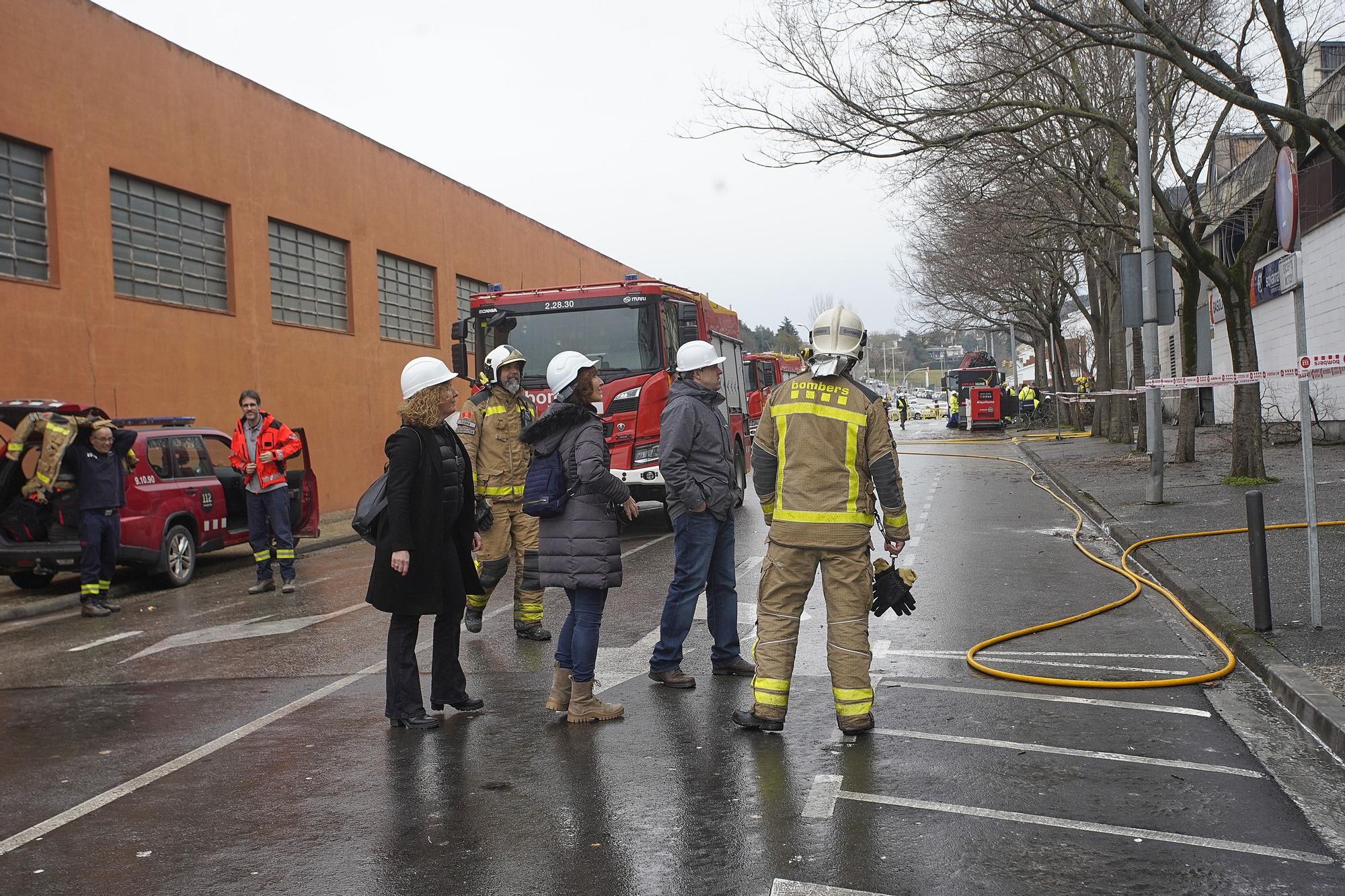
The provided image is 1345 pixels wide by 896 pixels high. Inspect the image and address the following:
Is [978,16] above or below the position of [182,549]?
above

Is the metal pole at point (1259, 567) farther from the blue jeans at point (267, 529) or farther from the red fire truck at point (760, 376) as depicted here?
the red fire truck at point (760, 376)

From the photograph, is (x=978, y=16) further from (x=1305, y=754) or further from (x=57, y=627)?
(x=57, y=627)

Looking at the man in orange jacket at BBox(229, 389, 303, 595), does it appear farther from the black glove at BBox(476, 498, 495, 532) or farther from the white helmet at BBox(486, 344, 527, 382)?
the black glove at BBox(476, 498, 495, 532)

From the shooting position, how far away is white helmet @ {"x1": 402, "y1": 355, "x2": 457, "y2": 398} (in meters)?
6.24

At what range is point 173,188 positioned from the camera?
17.3 meters

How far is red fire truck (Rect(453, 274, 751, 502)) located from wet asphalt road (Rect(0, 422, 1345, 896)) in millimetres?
5756

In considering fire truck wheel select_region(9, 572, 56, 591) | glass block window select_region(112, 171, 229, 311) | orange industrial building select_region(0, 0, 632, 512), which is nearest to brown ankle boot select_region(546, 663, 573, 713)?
fire truck wheel select_region(9, 572, 56, 591)

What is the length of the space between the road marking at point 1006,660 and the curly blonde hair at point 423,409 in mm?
3162

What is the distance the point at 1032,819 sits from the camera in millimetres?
4480

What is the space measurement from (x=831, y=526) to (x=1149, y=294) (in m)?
11.2

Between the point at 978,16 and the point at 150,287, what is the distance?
450 inches

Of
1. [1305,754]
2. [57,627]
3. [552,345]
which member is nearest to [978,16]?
[552,345]

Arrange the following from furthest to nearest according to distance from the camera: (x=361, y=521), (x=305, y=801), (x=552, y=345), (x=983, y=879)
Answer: (x=552, y=345)
(x=361, y=521)
(x=305, y=801)
(x=983, y=879)

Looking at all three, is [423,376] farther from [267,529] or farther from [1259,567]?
[267,529]
